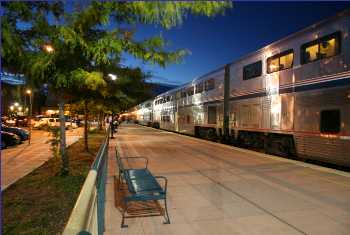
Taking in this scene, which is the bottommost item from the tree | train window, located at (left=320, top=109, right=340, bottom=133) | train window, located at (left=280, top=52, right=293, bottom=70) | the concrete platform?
the concrete platform

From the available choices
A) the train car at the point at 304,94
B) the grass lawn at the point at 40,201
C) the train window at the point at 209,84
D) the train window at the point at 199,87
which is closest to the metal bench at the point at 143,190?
the grass lawn at the point at 40,201

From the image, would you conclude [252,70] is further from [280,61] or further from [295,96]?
[295,96]

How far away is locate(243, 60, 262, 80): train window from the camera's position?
1725 centimetres

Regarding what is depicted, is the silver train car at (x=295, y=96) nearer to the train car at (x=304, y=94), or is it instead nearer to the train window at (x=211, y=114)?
the train car at (x=304, y=94)

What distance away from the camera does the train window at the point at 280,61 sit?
1441cm

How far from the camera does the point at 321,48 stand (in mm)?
12445

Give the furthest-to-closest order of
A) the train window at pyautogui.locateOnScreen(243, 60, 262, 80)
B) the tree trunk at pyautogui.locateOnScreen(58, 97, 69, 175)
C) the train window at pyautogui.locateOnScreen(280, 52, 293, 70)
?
the train window at pyautogui.locateOnScreen(243, 60, 262, 80), the train window at pyautogui.locateOnScreen(280, 52, 293, 70), the tree trunk at pyautogui.locateOnScreen(58, 97, 69, 175)

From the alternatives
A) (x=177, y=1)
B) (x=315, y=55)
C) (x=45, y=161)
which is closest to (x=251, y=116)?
(x=315, y=55)

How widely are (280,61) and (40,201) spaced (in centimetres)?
1016

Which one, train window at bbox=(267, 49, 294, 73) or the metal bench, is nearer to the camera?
the metal bench

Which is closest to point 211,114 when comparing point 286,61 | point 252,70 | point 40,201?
point 252,70

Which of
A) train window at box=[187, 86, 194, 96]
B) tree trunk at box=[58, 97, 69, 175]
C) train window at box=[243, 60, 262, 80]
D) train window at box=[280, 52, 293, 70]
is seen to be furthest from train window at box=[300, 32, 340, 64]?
train window at box=[187, 86, 194, 96]

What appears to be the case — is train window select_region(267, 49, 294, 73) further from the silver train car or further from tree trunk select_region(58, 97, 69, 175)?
tree trunk select_region(58, 97, 69, 175)

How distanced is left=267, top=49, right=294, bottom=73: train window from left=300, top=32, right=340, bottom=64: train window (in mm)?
843
